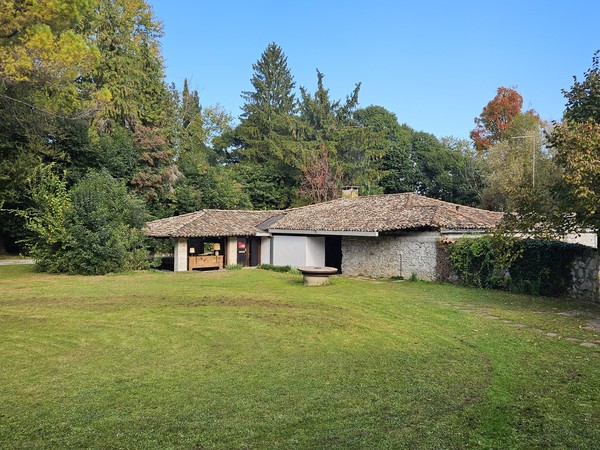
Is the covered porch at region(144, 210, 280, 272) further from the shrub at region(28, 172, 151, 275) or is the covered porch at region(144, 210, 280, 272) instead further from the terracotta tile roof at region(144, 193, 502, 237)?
the shrub at region(28, 172, 151, 275)

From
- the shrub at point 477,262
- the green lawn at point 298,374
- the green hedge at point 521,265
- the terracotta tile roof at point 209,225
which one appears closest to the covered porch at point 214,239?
the terracotta tile roof at point 209,225

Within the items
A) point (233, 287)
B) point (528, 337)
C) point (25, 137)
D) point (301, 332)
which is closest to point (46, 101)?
point (25, 137)

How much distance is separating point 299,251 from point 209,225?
5189 millimetres

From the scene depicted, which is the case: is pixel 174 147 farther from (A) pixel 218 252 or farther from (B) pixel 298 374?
(B) pixel 298 374

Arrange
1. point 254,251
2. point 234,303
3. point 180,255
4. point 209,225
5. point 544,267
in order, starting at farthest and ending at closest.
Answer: point 254,251 < point 209,225 < point 180,255 < point 544,267 < point 234,303

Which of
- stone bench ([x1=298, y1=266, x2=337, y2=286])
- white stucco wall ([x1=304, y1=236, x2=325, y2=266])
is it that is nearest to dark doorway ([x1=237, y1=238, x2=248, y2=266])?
white stucco wall ([x1=304, y1=236, x2=325, y2=266])

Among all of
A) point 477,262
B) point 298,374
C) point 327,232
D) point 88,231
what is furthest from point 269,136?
point 298,374

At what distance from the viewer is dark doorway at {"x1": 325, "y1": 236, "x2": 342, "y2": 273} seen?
2495 cm

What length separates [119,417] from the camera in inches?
193

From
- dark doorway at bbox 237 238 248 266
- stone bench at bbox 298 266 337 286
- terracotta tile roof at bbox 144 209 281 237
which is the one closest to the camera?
stone bench at bbox 298 266 337 286

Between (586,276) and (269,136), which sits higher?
(269,136)

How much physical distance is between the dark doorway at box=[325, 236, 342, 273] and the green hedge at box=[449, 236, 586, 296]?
818 cm

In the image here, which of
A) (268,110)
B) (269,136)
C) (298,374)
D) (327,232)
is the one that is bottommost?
(298,374)

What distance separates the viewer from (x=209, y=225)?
24.7m
